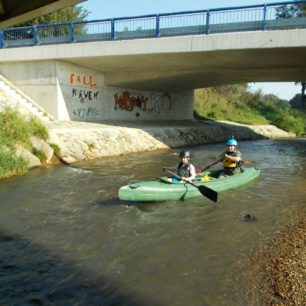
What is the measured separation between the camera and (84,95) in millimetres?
22625

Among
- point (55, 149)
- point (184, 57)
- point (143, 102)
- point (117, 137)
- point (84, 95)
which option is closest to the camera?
point (55, 149)

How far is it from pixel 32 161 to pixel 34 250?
24.8 feet

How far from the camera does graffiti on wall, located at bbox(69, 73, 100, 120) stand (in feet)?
71.6

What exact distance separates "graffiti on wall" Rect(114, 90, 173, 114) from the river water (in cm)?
1426

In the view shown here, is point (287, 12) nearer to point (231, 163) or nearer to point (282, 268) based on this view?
point (231, 163)

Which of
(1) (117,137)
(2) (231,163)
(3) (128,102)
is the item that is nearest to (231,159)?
(2) (231,163)

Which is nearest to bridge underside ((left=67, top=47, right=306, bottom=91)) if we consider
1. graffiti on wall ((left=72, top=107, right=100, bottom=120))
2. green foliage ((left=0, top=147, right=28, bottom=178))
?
graffiti on wall ((left=72, top=107, right=100, bottom=120))

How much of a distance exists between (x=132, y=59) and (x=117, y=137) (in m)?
4.55

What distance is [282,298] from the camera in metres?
4.78

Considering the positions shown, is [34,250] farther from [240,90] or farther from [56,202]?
[240,90]

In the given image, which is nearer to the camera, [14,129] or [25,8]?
[25,8]

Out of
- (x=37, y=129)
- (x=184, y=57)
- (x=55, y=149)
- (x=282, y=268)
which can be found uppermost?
(x=184, y=57)

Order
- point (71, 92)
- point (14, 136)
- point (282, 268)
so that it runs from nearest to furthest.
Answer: point (282, 268) → point (14, 136) → point (71, 92)

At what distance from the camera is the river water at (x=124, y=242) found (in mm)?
Answer: 5025
